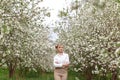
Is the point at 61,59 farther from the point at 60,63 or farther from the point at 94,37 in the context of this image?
the point at 94,37

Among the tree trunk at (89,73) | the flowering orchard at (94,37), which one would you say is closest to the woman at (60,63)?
the flowering orchard at (94,37)

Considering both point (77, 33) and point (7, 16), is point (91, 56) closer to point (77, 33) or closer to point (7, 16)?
point (77, 33)

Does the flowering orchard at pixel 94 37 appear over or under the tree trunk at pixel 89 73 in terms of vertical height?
over

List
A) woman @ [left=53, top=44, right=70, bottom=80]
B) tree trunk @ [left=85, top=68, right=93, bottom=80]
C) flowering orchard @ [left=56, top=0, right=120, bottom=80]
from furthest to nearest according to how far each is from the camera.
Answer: tree trunk @ [left=85, top=68, right=93, bottom=80] < flowering orchard @ [left=56, top=0, right=120, bottom=80] < woman @ [left=53, top=44, right=70, bottom=80]

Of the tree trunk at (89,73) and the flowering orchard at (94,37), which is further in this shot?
the tree trunk at (89,73)

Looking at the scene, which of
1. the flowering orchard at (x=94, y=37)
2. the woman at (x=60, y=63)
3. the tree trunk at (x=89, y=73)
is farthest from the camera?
the tree trunk at (x=89, y=73)

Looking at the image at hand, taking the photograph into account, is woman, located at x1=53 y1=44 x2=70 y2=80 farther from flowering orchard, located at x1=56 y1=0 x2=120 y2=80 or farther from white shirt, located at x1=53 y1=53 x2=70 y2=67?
flowering orchard, located at x1=56 y1=0 x2=120 y2=80

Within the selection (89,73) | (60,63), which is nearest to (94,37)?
(89,73)

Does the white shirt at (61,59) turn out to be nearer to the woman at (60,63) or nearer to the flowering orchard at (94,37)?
the woman at (60,63)

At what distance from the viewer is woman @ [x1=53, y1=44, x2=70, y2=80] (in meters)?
12.6

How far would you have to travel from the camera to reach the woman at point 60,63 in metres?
12.6

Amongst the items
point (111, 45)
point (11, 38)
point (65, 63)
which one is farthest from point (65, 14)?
point (65, 63)

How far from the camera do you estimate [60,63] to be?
41.6 ft

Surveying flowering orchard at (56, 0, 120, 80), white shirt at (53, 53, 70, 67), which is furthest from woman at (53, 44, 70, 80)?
flowering orchard at (56, 0, 120, 80)
